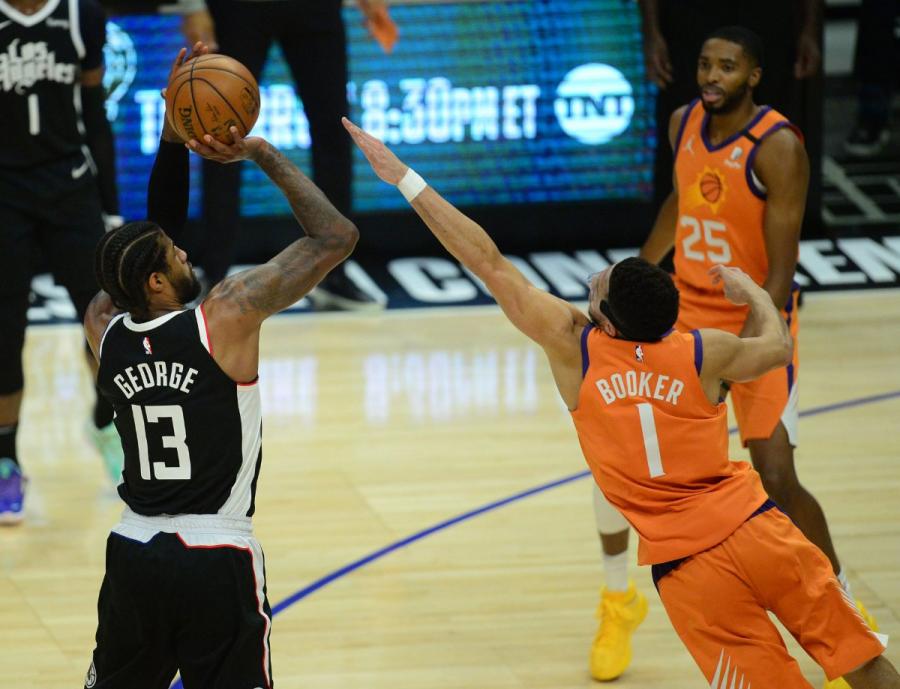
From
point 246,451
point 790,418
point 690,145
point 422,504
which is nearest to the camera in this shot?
point 246,451

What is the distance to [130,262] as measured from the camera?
3891 millimetres

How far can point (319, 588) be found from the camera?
19.6ft

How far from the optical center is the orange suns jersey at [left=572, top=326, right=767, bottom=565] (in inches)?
161

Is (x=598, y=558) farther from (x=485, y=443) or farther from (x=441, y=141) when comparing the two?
(x=441, y=141)

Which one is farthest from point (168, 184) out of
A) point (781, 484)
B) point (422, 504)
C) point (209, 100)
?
point (422, 504)

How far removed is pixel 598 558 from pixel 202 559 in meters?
2.70

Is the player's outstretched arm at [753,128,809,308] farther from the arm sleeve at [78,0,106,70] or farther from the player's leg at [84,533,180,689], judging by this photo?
the arm sleeve at [78,0,106,70]

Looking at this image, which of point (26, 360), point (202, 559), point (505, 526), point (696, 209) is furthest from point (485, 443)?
point (202, 559)

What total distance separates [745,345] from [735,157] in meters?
1.41

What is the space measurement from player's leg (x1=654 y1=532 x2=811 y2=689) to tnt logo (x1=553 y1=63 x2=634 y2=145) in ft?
23.2

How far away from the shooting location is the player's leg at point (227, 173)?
9.48 m

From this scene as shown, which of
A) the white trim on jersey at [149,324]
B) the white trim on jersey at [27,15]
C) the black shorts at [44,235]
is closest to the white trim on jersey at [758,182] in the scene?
the white trim on jersey at [149,324]

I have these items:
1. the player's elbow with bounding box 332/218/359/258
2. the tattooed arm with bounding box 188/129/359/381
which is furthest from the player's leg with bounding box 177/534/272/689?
the player's elbow with bounding box 332/218/359/258

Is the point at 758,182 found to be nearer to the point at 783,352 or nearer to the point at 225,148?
the point at 783,352
